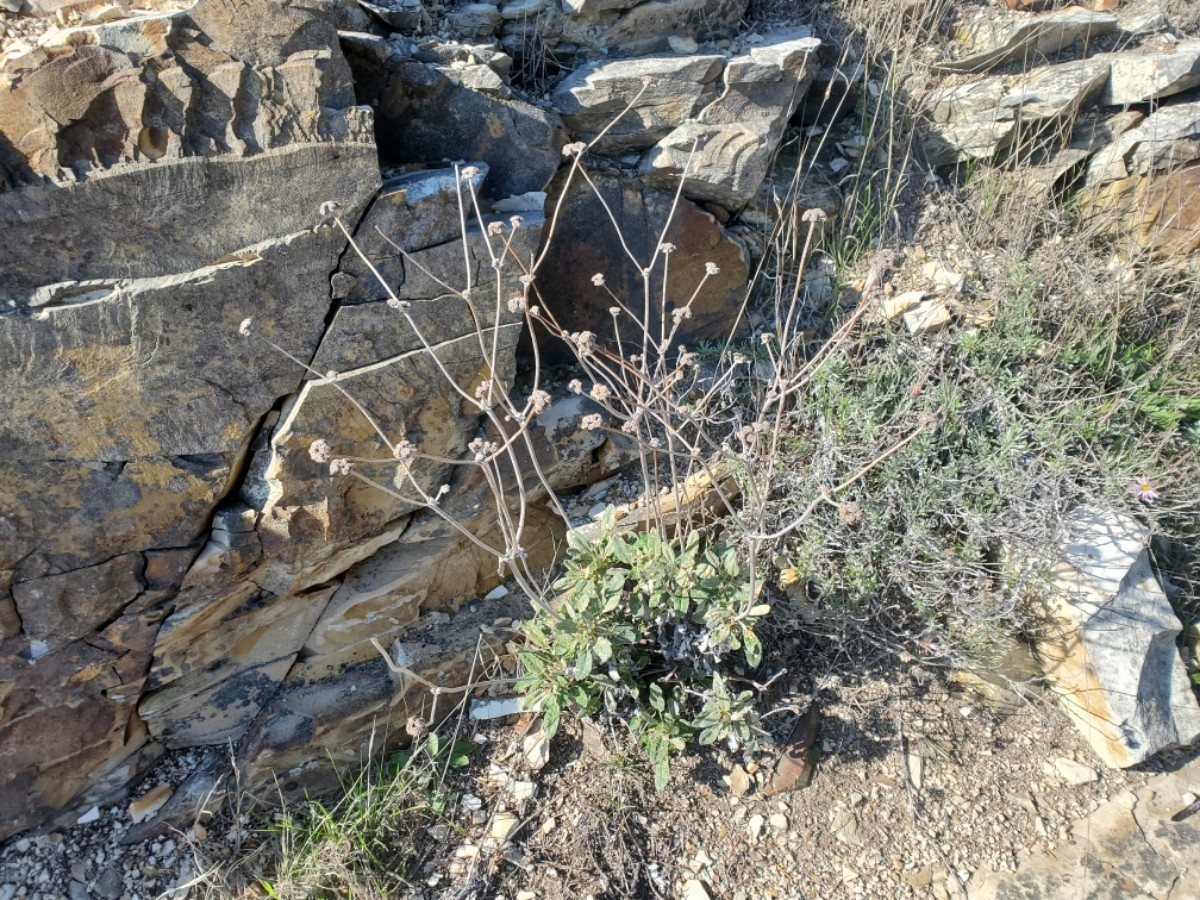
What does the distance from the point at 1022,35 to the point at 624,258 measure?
2239 millimetres

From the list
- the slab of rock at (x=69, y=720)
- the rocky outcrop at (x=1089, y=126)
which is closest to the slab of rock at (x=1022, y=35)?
the rocky outcrop at (x=1089, y=126)

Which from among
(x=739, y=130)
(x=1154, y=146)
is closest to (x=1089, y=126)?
(x=1154, y=146)

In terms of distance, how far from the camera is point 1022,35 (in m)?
3.80

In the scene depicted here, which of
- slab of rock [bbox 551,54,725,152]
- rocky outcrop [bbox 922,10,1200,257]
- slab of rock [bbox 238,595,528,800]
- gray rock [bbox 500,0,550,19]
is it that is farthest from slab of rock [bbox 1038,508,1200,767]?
gray rock [bbox 500,0,550,19]

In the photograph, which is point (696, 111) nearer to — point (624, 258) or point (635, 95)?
point (635, 95)

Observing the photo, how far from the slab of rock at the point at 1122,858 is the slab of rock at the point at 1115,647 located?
0.17 m

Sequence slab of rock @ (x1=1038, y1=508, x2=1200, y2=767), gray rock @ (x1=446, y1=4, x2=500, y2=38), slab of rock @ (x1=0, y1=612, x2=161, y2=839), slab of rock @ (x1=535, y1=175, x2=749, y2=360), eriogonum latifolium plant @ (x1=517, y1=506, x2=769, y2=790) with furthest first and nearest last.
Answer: slab of rock @ (x1=535, y1=175, x2=749, y2=360)
gray rock @ (x1=446, y1=4, x2=500, y2=38)
slab of rock @ (x1=1038, y1=508, x2=1200, y2=767)
slab of rock @ (x1=0, y1=612, x2=161, y2=839)
eriogonum latifolium plant @ (x1=517, y1=506, x2=769, y2=790)

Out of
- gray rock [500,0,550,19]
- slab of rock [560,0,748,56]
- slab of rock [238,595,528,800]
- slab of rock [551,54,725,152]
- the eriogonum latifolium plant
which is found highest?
gray rock [500,0,550,19]

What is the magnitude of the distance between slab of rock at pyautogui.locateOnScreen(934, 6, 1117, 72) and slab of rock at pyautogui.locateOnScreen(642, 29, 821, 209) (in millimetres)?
988

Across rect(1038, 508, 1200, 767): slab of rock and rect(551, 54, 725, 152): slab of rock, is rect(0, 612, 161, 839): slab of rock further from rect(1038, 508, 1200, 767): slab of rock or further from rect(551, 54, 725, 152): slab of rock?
rect(1038, 508, 1200, 767): slab of rock

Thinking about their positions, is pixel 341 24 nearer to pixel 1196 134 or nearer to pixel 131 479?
pixel 131 479

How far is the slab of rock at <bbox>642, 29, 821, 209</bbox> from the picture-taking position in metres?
3.20

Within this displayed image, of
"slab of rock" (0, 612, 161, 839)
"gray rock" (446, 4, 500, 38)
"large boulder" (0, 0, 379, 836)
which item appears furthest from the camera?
"gray rock" (446, 4, 500, 38)

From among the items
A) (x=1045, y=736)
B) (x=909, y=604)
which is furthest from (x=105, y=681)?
(x=1045, y=736)
